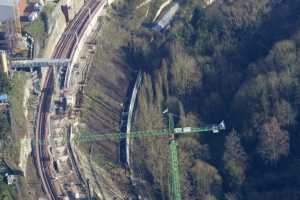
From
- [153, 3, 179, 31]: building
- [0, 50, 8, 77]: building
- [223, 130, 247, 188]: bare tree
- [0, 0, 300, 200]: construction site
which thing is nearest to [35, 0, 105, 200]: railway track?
[0, 0, 300, 200]: construction site

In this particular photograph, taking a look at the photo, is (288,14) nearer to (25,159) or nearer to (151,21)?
(151,21)

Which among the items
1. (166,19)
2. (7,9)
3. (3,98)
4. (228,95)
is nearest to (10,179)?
(3,98)

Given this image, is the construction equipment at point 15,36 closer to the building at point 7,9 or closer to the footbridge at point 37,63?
the building at point 7,9

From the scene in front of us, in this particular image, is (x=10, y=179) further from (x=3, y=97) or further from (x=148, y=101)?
(x=148, y=101)

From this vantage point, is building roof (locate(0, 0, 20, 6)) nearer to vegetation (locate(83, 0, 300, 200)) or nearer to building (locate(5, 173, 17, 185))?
vegetation (locate(83, 0, 300, 200))

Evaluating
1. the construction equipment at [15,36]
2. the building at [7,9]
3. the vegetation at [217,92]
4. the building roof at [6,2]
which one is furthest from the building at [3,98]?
the building roof at [6,2]

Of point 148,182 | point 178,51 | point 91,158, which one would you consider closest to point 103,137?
point 91,158
